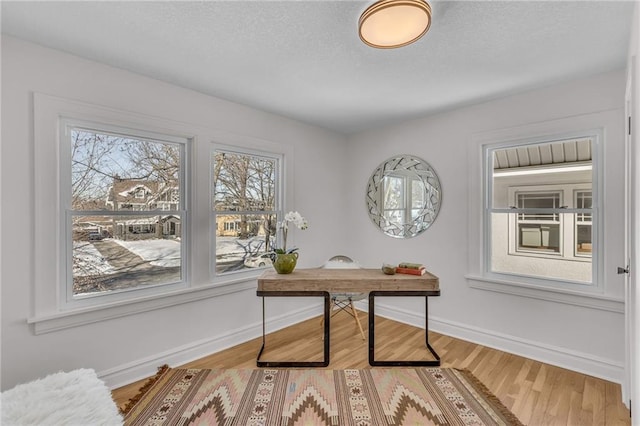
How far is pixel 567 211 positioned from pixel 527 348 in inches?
49.1

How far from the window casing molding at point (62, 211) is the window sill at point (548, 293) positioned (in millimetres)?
2430

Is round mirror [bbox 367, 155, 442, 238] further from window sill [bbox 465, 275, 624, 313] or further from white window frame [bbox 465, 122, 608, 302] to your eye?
window sill [bbox 465, 275, 624, 313]

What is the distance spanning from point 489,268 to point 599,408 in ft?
4.15

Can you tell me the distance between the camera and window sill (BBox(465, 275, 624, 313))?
2289mm

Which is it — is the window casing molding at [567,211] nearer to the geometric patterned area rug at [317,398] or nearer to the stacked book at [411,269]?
the stacked book at [411,269]

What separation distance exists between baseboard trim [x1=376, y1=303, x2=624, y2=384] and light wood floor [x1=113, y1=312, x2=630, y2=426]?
0.06 meters

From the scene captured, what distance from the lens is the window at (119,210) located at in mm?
2139

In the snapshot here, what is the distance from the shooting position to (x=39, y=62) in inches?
75.9

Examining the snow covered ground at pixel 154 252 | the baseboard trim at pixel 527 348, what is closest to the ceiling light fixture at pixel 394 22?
the snow covered ground at pixel 154 252

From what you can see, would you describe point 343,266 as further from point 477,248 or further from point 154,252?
point 154,252

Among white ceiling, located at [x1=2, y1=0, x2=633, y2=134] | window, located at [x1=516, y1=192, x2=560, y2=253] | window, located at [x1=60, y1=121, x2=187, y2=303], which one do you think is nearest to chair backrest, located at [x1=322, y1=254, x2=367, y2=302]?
window, located at [x1=60, y1=121, x2=187, y2=303]

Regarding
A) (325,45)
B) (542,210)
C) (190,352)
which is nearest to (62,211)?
(190,352)

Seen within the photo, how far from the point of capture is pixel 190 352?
2619mm

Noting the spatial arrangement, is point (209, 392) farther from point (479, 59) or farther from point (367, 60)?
point (479, 59)
